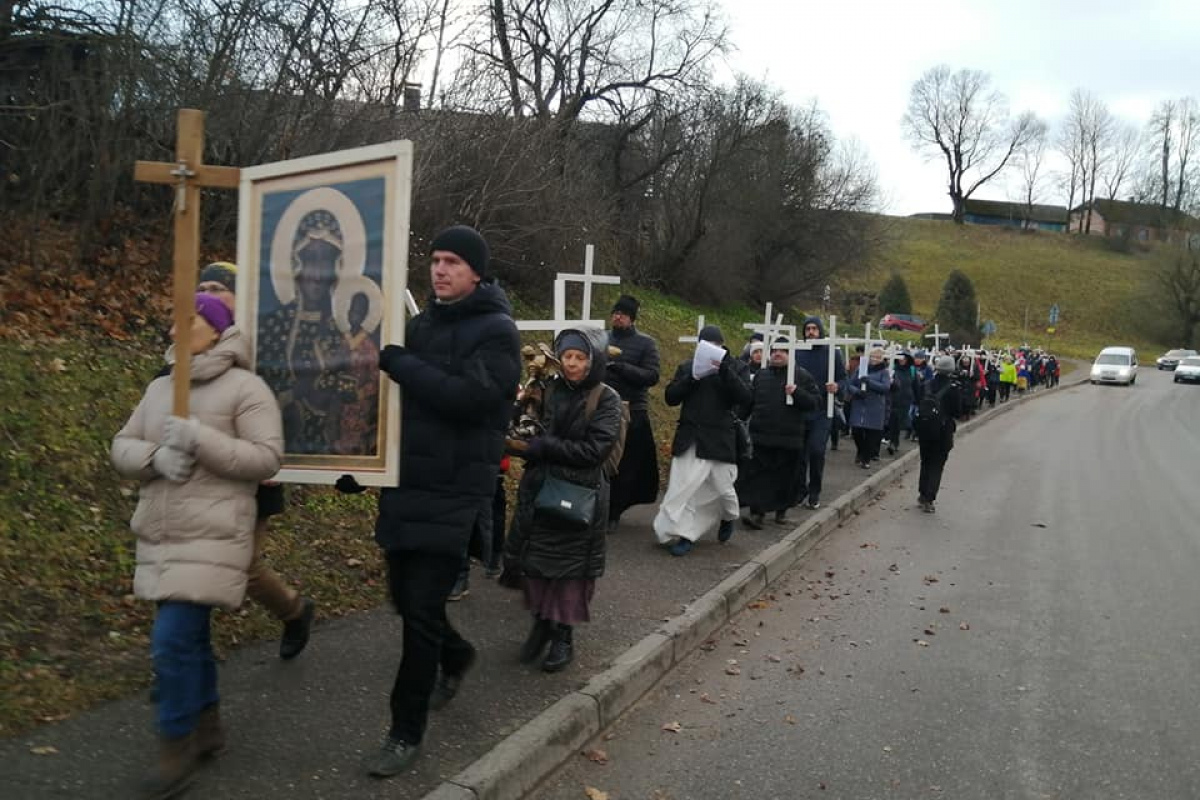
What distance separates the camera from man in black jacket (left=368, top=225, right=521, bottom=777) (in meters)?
3.80

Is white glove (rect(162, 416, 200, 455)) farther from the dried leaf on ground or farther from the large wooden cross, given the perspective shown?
the dried leaf on ground

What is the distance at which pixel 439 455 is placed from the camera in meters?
3.82

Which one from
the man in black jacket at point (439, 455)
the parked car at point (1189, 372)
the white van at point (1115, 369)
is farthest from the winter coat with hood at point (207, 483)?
the parked car at point (1189, 372)

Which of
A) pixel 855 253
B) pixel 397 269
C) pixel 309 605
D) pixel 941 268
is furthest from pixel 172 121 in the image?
pixel 941 268

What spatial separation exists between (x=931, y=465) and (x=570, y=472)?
8072mm

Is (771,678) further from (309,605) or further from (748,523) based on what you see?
(748,523)

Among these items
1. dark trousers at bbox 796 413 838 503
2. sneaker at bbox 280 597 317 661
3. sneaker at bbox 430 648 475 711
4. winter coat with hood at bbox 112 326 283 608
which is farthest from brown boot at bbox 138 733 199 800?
dark trousers at bbox 796 413 838 503

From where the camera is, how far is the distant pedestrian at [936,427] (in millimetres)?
11945

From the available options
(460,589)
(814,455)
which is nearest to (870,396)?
(814,455)

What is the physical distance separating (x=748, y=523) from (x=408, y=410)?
21.3 ft

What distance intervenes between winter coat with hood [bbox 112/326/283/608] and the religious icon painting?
0.23 metres

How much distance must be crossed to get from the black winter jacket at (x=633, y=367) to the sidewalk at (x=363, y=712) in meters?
1.72

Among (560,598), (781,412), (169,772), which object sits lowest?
(169,772)

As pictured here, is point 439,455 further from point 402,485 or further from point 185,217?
point 185,217
